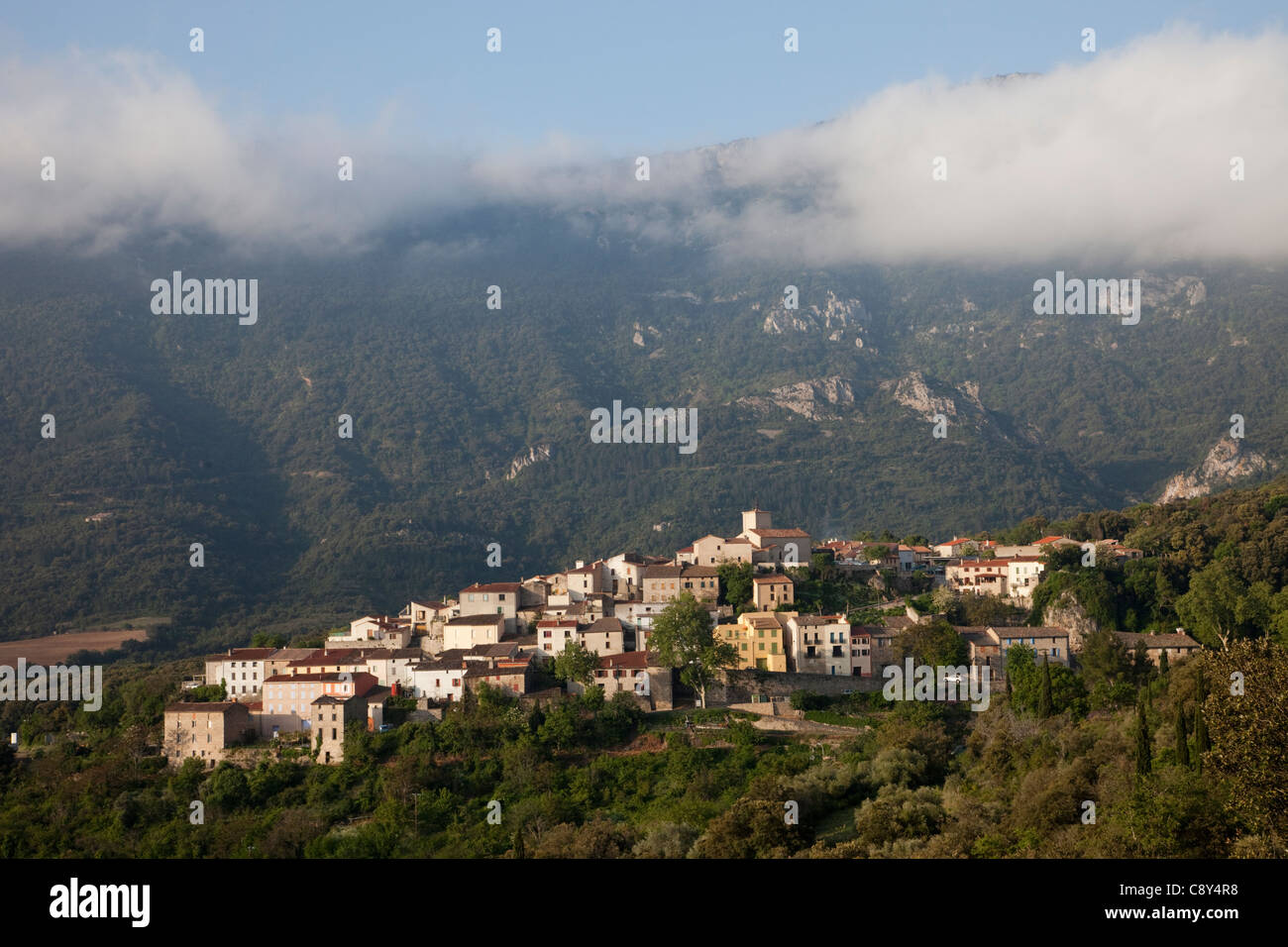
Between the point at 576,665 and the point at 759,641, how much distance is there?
355 inches

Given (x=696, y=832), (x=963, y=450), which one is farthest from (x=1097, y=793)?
(x=963, y=450)

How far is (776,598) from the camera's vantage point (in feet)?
216

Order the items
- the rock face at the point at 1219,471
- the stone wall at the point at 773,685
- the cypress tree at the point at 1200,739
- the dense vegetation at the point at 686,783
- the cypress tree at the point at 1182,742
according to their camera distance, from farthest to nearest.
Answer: the rock face at the point at 1219,471
the stone wall at the point at 773,685
the cypress tree at the point at 1182,742
the dense vegetation at the point at 686,783
the cypress tree at the point at 1200,739

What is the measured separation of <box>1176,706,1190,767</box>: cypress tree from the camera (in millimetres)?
37188

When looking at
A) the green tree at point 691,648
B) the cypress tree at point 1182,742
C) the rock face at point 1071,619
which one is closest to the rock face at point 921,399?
the rock face at point 1071,619

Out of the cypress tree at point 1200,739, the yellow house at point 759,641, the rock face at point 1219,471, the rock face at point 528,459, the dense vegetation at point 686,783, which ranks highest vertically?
the rock face at point 528,459

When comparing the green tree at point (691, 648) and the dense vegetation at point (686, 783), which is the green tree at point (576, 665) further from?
the green tree at point (691, 648)

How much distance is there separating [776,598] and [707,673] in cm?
954

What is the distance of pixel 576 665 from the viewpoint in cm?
5812

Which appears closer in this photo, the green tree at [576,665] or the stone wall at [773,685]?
the stone wall at [773,685]

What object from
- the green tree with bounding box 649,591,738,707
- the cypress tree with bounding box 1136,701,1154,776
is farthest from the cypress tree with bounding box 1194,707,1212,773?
the green tree with bounding box 649,591,738,707

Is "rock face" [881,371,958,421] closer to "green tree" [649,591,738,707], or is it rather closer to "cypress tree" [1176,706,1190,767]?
"green tree" [649,591,738,707]

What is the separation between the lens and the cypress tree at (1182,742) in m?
37.2

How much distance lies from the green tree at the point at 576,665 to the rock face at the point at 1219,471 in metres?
121
